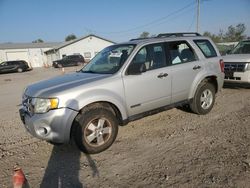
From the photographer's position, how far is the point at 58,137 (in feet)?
13.5

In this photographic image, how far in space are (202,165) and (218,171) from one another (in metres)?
0.26

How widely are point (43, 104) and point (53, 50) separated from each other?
44188 mm

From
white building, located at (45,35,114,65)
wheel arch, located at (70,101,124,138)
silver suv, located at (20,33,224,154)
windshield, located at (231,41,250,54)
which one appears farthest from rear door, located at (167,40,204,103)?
white building, located at (45,35,114,65)

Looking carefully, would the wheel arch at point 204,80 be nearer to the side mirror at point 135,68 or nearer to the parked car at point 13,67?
the side mirror at point 135,68

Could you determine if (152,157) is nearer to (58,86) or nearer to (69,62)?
(58,86)

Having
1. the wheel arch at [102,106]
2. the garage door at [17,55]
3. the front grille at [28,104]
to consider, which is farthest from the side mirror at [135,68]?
the garage door at [17,55]

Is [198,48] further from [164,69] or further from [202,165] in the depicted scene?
[202,165]

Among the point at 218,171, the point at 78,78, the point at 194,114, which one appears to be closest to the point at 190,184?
the point at 218,171

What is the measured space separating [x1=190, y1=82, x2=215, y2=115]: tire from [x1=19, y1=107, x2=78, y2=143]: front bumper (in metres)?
3.09

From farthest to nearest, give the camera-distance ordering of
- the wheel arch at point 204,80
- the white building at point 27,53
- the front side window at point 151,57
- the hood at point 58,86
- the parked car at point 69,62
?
the white building at point 27,53
the parked car at point 69,62
the wheel arch at point 204,80
the front side window at point 151,57
the hood at point 58,86

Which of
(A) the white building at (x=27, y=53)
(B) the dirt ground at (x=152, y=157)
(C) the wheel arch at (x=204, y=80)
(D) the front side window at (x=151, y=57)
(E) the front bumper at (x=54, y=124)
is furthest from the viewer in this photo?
(A) the white building at (x=27, y=53)

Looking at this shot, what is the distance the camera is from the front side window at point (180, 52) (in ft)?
18.0

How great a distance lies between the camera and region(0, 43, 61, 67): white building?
47031mm

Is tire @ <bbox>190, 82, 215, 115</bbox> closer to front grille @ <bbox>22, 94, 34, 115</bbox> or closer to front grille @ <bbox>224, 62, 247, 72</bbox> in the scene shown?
front grille @ <bbox>224, 62, 247, 72</bbox>
